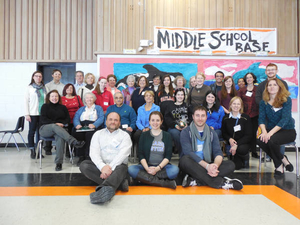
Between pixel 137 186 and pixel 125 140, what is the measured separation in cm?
53

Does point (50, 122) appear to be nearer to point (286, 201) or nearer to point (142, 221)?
point (142, 221)

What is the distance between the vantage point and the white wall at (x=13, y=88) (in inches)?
214

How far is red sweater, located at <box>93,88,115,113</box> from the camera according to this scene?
4195 mm

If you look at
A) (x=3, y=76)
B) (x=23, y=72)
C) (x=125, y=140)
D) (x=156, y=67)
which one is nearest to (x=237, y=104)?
(x=125, y=140)

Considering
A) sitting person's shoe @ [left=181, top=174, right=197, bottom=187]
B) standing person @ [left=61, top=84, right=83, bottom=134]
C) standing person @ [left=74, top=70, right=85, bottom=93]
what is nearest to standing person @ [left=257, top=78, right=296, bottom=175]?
sitting person's shoe @ [left=181, top=174, right=197, bottom=187]

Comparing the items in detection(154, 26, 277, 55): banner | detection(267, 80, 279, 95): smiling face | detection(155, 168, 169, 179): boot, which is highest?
detection(154, 26, 277, 55): banner

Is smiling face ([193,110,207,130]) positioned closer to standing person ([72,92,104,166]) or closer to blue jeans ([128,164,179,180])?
blue jeans ([128,164,179,180])

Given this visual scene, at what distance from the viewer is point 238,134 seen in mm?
3441

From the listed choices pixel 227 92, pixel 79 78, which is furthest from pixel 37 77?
pixel 227 92

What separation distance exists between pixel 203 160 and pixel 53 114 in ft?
8.07

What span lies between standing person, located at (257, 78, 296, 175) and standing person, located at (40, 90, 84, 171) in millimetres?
2598

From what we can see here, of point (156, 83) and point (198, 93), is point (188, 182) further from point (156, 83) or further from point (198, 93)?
point (156, 83)

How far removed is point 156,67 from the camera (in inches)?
203

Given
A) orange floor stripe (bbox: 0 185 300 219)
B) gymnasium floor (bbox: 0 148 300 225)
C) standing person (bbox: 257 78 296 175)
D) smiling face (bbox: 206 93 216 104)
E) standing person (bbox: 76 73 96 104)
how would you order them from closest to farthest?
gymnasium floor (bbox: 0 148 300 225), orange floor stripe (bbox: 0 185 300 219), standing person (bbox: 257 78 296 175), smiling face (bbox: 206 93 216 104), standing person (bbox: 76 73 96 104)
